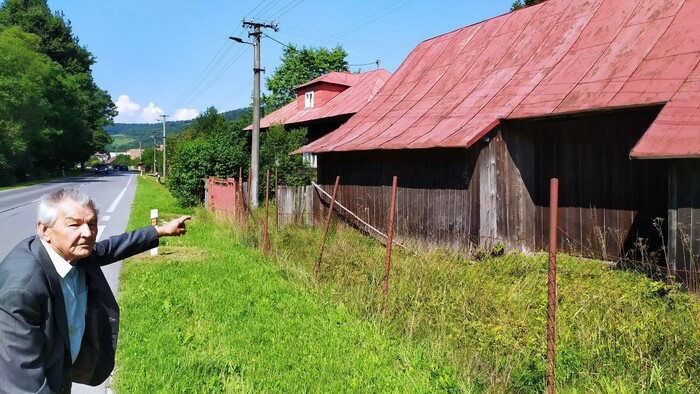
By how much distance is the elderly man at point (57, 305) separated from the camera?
2168 mm

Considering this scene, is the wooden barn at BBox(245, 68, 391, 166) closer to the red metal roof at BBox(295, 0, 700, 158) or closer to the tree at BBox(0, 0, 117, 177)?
the red metal roof at BBox(295, 0, 700, 158)

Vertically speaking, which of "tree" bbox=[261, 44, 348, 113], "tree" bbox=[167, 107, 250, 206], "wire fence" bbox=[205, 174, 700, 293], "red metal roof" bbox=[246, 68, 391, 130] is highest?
"tree" bbox=[261, 44, 348, 113]

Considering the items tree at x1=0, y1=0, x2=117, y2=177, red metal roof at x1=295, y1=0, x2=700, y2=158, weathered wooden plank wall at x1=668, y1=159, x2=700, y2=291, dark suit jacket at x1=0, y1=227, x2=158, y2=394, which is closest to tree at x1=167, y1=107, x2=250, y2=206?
red metal roof at x1=295, y1=0, x2=700, y2=158

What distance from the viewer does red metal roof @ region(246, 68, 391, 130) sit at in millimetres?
25453

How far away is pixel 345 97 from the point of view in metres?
27.5

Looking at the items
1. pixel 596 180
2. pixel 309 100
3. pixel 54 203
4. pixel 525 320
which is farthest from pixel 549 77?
pixel 309 100

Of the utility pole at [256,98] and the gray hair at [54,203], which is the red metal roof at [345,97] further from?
the gray hair at [54,203]

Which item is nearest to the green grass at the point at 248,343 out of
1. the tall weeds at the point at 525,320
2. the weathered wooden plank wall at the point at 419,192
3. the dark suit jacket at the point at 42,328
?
the tall weeds at the point at 525,320

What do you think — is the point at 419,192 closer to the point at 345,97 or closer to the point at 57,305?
the point at 57,305

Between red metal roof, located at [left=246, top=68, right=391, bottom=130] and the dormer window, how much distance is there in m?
0.33

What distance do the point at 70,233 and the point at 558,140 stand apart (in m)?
9.48

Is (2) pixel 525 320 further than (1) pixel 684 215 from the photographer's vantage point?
No

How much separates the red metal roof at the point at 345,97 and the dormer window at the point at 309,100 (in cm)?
33

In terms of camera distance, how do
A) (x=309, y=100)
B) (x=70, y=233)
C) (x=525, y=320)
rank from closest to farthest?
(x=70, y=233)
(x=525, y=320)
(x=309, y=100)
